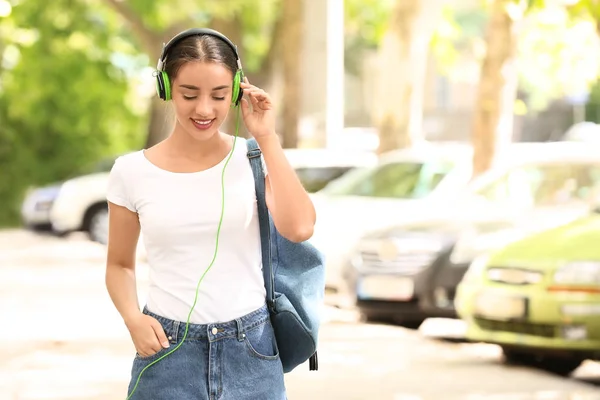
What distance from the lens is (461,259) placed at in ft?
37.4

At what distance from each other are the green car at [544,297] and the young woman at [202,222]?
5498 mm

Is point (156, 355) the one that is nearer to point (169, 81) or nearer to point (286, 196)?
point (286, 196)

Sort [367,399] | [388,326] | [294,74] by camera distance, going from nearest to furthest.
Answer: [367,399] → [388,326] → [294,74]

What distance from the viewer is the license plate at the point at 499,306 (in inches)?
352

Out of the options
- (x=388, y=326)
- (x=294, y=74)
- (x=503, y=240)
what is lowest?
(x=388, y=326)

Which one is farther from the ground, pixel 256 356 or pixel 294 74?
pixel 294 74

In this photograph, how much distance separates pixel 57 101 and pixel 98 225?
969cm

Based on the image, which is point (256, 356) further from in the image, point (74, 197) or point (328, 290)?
point (74, 197)

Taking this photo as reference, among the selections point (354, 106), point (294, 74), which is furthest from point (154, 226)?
point (354, 106)

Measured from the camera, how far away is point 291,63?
2598 centimetres

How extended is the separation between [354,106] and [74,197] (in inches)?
2024

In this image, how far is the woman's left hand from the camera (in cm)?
339

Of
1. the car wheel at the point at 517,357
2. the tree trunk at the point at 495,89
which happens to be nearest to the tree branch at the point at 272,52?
the tree trunk at the point at 495,89

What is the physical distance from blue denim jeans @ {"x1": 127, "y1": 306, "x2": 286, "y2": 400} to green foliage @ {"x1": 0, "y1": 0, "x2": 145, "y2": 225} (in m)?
27.8
